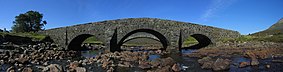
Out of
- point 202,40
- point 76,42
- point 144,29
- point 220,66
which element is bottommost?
point 220,66

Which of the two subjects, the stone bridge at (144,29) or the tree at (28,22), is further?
the tree at (28,22)

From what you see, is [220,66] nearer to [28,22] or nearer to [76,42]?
[76,42]

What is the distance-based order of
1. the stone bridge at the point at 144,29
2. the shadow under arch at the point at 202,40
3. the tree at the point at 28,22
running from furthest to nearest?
1. the tree at the point at 28,22
2. the shadow under arch at the point at 202,40
3. the stone bridge at the point at 144,29

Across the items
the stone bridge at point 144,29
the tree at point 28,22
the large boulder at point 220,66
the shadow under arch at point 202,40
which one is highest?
the tree at point 28,22

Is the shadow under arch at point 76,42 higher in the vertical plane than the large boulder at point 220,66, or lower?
higher

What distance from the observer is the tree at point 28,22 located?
84.2 m

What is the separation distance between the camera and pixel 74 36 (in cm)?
4734

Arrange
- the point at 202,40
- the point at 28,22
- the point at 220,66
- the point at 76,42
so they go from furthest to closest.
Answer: the point at 28,22 → the point at 76,42 → the point at 202,40 → the point at 220,66

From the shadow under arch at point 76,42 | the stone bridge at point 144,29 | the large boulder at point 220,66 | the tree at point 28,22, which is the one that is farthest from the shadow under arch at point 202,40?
the tree at point 28,22

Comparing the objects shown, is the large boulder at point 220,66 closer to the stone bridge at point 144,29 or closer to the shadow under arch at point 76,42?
the stone bridge at point 144,29

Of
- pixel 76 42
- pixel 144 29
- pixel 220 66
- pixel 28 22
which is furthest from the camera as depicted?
pixel 28 22

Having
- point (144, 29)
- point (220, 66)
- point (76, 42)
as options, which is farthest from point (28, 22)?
point (220, 66)

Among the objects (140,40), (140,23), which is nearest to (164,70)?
(140,23)

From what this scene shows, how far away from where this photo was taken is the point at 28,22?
86.4 metres
